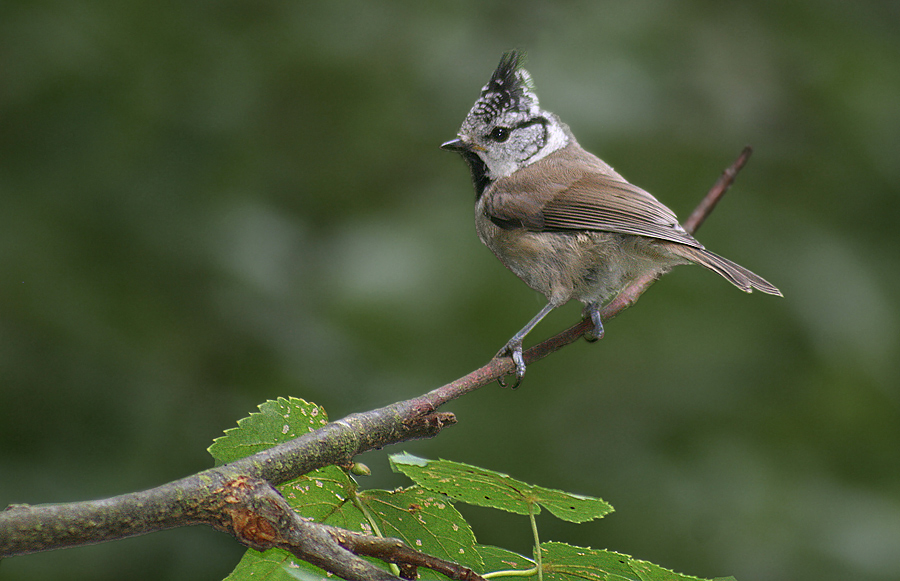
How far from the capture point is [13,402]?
3.17 metres

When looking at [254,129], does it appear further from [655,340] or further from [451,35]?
[655,340]

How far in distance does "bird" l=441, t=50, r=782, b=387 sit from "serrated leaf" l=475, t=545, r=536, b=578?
4.40ft

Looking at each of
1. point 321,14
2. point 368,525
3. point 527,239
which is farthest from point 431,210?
point 368,525

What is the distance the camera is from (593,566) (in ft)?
4.21

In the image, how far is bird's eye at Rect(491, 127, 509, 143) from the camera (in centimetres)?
351

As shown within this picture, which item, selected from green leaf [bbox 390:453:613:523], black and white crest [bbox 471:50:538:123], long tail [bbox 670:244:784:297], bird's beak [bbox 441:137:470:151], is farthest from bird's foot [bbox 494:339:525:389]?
black and white crest [bbox 471:50:538:123]

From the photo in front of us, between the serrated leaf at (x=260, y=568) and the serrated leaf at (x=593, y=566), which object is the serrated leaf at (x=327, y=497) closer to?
the serrated leaf at (x=260, y=568)

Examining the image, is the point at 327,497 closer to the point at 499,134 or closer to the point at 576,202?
the point at 576,202

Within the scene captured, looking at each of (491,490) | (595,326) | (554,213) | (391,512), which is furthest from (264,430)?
(554,213)

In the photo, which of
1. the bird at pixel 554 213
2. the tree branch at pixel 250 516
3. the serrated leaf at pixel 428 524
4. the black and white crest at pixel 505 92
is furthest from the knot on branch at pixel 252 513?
the black and white crest at pixel 505 92

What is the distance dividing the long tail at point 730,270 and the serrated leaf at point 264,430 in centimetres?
153

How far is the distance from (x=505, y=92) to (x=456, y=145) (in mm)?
328

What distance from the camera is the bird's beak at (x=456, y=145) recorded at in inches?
130

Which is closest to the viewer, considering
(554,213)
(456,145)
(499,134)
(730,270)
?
(730,270)
